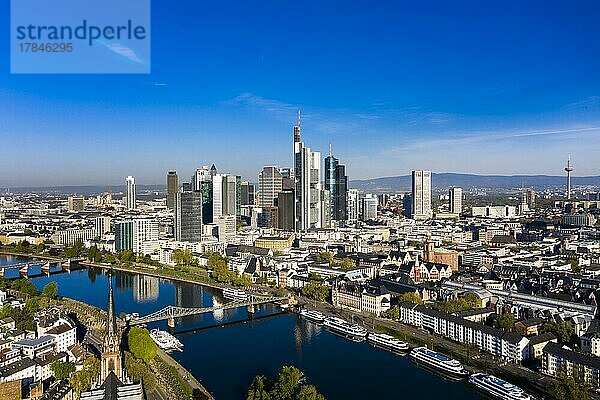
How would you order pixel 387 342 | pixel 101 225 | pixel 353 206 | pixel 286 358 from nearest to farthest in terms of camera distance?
pixel 286 358, pixel 387 342, pixel 101 225, pixel 353 206

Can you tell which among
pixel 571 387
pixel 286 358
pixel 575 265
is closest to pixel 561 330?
pixel 571 387

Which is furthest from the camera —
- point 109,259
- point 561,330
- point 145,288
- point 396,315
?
point 109,259

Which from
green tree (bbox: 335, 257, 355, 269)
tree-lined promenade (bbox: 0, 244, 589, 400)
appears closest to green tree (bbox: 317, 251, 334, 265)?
tree-lined promenade (bbox: 0, 244, 589, 400)

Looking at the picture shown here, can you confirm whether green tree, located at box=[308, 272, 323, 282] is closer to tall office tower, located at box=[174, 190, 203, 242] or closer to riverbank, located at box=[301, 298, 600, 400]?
riverbank, located at box=[301, 298, 600, 400]

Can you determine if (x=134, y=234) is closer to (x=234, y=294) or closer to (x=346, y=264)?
(x=346, y=264)

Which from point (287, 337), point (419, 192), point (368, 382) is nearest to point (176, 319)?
point (287, 337)

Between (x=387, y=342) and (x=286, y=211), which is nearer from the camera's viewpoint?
(x=387, y=342)

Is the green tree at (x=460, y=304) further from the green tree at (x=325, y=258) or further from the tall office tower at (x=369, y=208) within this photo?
the tall office tower at (x=369, y=208)
